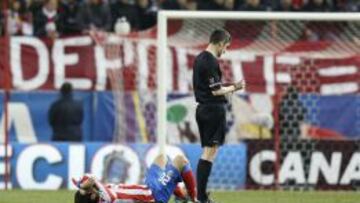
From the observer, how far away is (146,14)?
22047 millimetres

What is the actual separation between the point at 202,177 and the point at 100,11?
8579 mm

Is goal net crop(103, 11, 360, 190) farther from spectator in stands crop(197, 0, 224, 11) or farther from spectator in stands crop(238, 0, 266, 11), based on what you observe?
spectator in stands crop(197, 0, 224, 11)

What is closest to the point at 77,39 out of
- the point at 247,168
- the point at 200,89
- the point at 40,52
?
the point at 40,52

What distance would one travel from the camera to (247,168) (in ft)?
63.6

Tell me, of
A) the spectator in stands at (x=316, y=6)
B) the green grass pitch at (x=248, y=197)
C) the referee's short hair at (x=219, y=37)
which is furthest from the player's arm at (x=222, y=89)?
the spectator in stands at (x=316, y=6)

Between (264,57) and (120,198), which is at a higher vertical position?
(264,57)

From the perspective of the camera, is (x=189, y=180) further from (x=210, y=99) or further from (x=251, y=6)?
(x=251, y=6)

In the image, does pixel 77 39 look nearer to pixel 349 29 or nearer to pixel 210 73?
pixel 349 29

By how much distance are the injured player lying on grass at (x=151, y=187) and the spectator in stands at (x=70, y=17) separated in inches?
330

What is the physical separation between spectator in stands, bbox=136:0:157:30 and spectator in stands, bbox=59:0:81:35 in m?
1.12

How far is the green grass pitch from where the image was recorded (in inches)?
607

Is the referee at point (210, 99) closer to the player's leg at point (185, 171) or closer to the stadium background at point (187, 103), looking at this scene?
the player's leg at point (185, 171)

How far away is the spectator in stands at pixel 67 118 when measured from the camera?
2030 centimetres

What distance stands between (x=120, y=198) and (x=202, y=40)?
7.57m
